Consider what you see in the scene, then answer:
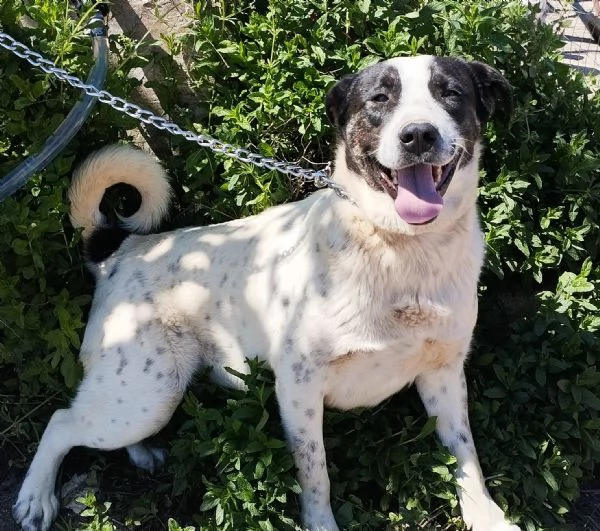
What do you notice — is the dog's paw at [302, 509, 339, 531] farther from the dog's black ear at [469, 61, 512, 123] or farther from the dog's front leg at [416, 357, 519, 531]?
the dog's black ear at [469, 61, 512, 123]

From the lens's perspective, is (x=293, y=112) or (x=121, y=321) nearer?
(x=121, y=321)

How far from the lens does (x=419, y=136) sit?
2.51 m

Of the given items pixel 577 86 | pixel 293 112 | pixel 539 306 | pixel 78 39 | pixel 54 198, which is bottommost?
pixel 539 306

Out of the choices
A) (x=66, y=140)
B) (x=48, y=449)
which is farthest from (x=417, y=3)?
(x=48, y=449)

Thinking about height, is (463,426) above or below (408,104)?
below

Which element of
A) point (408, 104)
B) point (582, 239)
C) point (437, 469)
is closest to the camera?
point (408, 104)

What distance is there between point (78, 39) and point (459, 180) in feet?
5.85

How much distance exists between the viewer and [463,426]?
10.5 feet

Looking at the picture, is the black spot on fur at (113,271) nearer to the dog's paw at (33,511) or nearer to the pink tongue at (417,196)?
the dog's paw at (33,511)

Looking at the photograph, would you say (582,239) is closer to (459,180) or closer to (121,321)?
(459,180)

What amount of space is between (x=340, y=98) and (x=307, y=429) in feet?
4.31

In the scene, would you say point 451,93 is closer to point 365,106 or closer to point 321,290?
point 365,106

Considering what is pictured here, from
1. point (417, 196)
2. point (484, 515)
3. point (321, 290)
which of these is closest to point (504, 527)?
point (484, 515)

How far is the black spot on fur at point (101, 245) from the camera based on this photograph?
345cm
